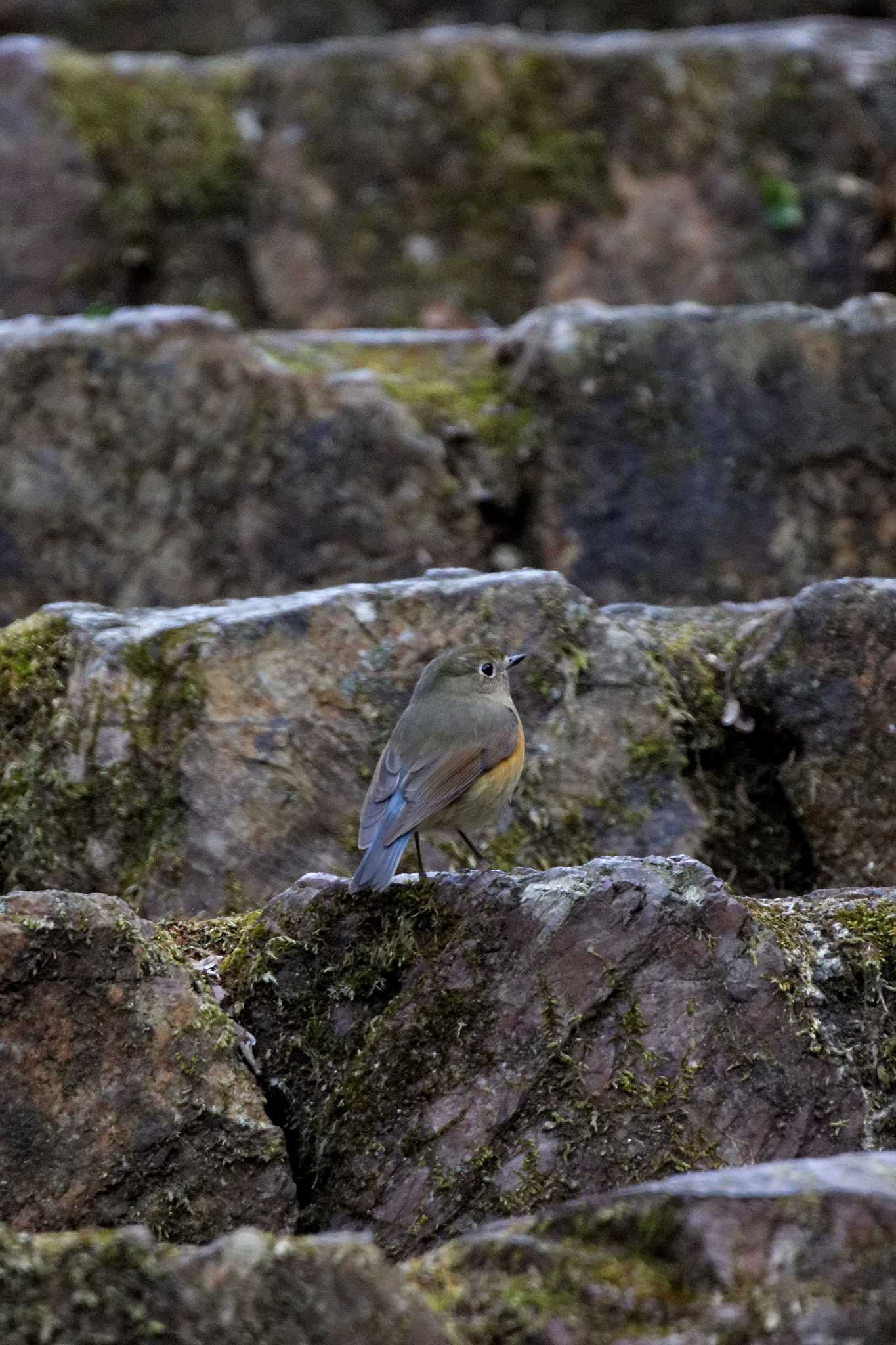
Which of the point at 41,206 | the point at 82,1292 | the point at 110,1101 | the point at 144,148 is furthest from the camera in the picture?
the point at 144,148

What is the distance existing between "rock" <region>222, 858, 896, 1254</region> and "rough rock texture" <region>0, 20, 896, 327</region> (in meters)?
5.40

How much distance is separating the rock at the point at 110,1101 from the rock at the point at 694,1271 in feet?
3.20

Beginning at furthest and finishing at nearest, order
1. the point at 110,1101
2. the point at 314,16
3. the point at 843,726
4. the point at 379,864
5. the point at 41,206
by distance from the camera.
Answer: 1. the point at 314,16
2. the point at 41,206
3. the point at 843,726
4. the point at 379,864
5. the point at 110,1101

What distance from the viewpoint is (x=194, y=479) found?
23.3 feet

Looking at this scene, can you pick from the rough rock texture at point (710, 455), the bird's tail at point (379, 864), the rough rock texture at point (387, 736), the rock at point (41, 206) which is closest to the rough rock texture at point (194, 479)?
the rough rock texture at point (710, 455)

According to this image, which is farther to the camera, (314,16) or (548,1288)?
(314,16)

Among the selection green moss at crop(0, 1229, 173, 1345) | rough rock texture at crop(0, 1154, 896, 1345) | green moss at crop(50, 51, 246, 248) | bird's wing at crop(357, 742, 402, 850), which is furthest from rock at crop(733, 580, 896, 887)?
green moss at crop(50, 51, 246, 248)

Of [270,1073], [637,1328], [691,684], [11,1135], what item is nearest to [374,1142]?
[270,1073]

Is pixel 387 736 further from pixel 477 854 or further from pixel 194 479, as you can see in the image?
pixel 194 479

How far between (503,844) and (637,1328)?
2620 millimetres

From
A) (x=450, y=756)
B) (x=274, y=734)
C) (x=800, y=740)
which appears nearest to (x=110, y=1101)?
(x=450, y=756)

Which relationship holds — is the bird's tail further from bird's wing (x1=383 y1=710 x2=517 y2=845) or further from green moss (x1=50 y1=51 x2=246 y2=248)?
green moss (x1=50 y1=51 x2=246 y2=248)

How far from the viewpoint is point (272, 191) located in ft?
29.4

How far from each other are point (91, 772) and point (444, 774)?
1204 mm
